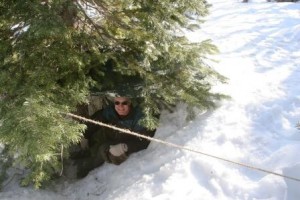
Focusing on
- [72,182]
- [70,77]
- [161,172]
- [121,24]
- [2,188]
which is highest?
[121,24]

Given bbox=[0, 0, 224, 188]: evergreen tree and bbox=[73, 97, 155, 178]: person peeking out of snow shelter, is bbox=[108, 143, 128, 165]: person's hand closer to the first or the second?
bbox=[73, 97, 155, 178]: person peeking out of snow shelter

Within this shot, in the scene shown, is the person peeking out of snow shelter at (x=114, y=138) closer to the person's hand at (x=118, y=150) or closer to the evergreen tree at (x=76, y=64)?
the person's hand at (x=118, y=150)

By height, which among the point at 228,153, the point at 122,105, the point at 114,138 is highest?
the point at 122,105

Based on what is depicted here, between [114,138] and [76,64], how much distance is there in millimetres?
1836

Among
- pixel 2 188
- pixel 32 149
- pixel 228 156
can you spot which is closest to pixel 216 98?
pixel 228 156

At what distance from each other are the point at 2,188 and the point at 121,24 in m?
2.93

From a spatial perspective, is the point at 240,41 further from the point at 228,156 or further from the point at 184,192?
the point at 184,192

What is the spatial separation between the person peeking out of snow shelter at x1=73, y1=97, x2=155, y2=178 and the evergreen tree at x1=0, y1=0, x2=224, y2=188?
0.49 meters

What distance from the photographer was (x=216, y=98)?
5336mm

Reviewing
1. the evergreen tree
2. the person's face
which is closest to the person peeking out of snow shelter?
the person's face

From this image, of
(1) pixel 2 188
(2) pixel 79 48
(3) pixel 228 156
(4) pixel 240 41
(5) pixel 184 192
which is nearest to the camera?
(5) pixel 184 192

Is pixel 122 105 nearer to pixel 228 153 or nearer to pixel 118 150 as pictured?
pixel 118 150

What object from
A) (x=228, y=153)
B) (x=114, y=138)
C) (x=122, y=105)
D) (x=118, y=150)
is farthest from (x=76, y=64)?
(x=228, y=153)

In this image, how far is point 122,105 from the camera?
551 centimetres
